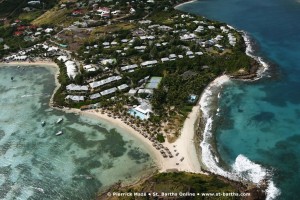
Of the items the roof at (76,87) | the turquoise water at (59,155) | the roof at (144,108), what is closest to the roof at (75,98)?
the roof at (76,87)

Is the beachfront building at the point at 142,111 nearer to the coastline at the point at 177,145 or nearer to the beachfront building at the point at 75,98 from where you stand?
the coastline at the point at 177,145

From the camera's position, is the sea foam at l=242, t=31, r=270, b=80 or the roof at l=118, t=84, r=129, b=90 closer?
the roof at l=118, t=84, r=129, b=90

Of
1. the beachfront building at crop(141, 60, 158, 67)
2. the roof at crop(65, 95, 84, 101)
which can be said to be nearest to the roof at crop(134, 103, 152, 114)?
the roof at crop(65, 95, 84, 101)

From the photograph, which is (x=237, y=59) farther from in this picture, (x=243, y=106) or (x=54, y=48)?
(x=54, y=48)

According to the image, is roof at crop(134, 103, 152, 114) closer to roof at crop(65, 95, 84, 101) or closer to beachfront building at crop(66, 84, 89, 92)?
roof at crop(65, 95, 84, 101)

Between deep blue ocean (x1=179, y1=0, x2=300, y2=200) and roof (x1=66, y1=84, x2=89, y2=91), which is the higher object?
deep blue ocean (x1=179, y1=0, x2=300, y2=200)

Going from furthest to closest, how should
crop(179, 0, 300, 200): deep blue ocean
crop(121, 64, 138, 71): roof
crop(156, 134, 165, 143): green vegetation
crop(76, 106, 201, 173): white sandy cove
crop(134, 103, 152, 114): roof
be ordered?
Result: crop(121, 64, 138, 71): roof, crop(134, 103, 152, 114): roof, crop(156, 134, 165, 143): green vegetation, crop(179, 0, 300, 200): deep blue ocean, crop(76, 106, 201, 173): white sandy cove
